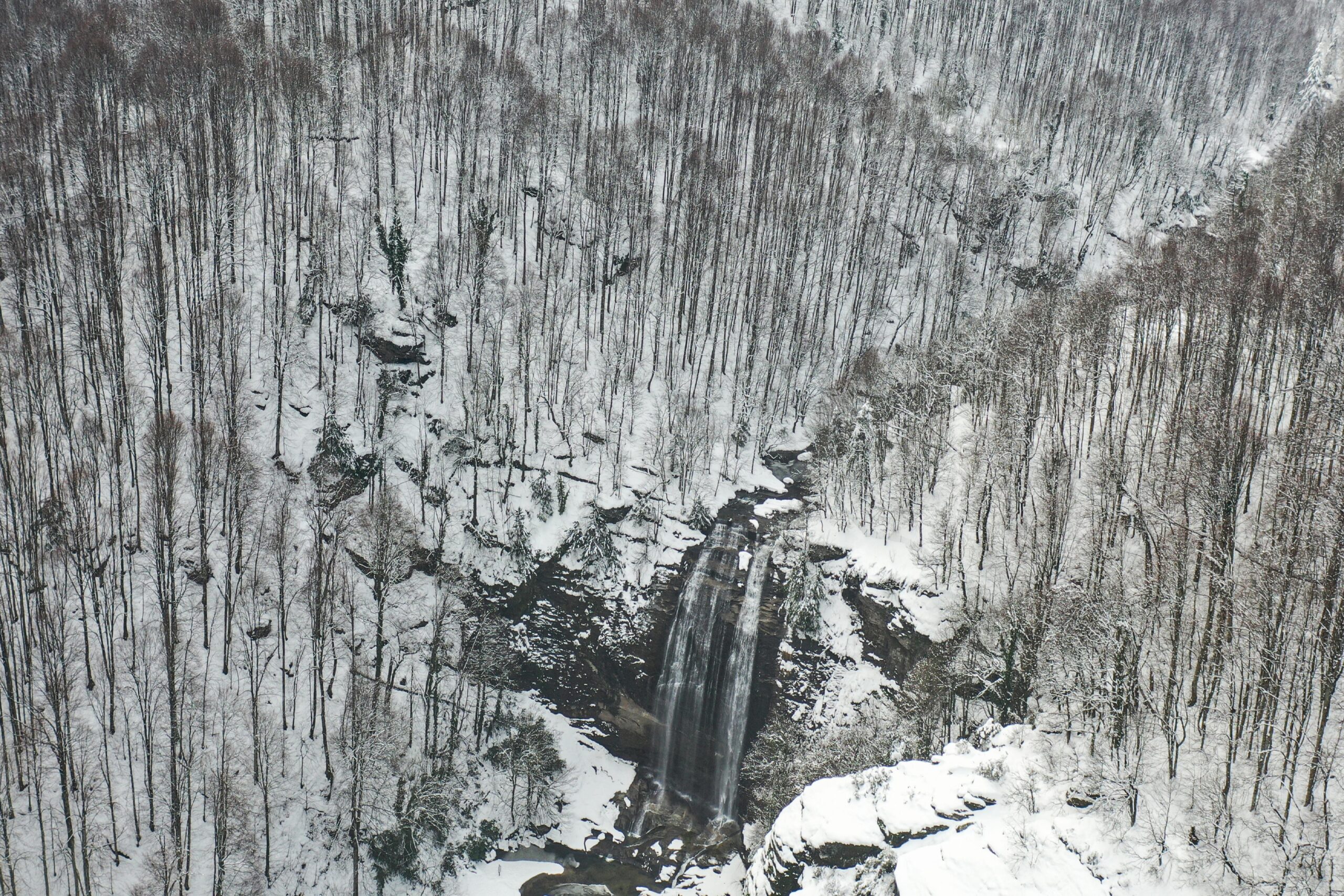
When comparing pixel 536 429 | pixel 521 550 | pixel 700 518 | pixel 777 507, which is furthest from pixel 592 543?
pixel 777 507

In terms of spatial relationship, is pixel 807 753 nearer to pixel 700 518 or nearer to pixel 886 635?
pixel 886 635

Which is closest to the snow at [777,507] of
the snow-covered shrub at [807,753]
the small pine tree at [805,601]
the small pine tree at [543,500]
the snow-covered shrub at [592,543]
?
the small pine tree at [805,601]

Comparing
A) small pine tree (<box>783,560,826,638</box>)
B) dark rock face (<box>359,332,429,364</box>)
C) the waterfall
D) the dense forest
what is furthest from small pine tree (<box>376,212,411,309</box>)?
small pine tree (<box>783,560,826,638</box>)

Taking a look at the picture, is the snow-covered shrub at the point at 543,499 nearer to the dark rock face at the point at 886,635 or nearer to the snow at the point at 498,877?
the dark rock face at the point at 886,635

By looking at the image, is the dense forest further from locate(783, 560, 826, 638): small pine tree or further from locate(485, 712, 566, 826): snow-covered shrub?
locate(783, 560, 826, 638): small pine tree

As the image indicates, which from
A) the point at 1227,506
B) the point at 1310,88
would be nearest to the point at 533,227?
the point at 1227,506

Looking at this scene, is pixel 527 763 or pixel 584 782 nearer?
pixel 527 763

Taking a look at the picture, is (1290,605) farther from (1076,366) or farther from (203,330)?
(203,330)
